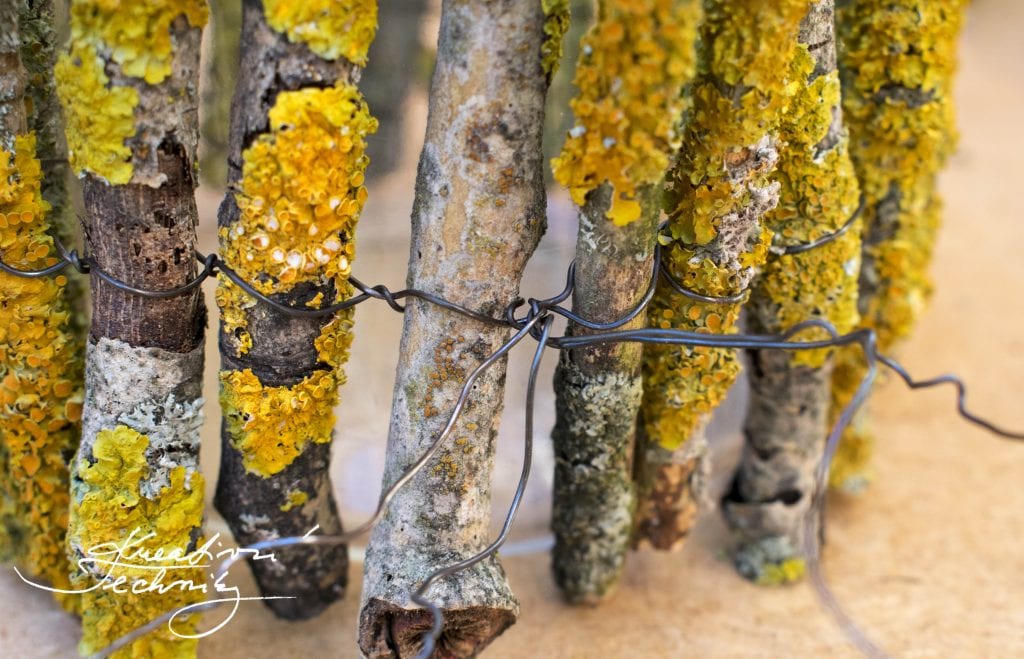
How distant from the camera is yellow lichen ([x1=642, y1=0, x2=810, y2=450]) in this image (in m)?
1.39

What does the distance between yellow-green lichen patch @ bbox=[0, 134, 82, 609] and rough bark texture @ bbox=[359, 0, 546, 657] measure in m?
0.65

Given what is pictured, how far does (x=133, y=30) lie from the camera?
1288 millimetres

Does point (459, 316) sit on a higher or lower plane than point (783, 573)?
higher

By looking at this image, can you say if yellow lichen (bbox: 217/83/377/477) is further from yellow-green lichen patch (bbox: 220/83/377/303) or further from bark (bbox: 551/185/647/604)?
bark (bbox: 551/185/647/604)

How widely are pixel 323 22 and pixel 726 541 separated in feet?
5.48

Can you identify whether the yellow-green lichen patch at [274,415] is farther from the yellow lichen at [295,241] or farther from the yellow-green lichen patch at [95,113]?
the yellow-green lichen patch at [95,113]

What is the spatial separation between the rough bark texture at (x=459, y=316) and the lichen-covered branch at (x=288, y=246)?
0.13 meters

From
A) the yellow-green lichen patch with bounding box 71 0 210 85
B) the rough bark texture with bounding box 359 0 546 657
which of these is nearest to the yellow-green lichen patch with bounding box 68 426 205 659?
the rough bark texture with bounding box 359 0 546 657

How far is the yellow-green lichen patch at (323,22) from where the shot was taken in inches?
51.4

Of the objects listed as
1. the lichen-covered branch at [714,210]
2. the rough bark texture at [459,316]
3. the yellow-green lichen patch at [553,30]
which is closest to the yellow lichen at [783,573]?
the lichen-covered branch at [714,210]

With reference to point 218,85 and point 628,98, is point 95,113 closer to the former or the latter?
point 628,98

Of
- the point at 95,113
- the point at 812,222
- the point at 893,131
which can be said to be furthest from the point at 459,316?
the point at 893,131

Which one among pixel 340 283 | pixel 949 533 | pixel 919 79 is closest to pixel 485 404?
pixel 340 283
